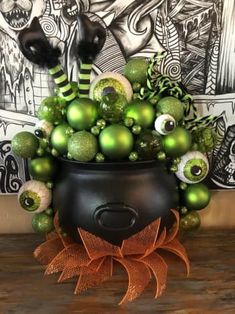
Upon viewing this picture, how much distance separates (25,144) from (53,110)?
0.27ft

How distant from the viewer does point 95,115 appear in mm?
732

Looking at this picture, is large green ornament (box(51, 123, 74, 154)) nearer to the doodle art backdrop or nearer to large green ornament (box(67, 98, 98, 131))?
large green ornament (box(67, 98, 98, 131))

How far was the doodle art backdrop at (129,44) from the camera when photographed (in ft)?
2.80

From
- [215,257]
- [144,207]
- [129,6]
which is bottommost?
[215,257]

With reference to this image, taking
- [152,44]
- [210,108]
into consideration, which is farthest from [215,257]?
[152,44]

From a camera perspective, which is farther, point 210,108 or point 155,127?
point 210,108

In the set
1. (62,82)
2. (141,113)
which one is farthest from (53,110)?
(141,113)

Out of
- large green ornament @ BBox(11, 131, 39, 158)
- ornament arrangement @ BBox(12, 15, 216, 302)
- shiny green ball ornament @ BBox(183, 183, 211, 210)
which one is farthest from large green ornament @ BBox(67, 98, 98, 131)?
shiny green ball ornament @ BBox(183, 183, 211, 210)

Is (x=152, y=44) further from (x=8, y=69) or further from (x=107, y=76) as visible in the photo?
(x=8, y=69)

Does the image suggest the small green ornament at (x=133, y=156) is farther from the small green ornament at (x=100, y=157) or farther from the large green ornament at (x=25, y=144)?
the large green ornament at (x=25, y=144)

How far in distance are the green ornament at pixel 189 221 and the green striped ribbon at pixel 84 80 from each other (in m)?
0.29

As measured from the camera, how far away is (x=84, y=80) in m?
0.76

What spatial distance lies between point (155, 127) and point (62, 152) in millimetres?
159

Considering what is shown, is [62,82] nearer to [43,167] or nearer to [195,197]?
[43,167]
